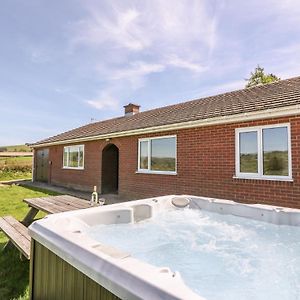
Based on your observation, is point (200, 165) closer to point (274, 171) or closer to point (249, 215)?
point (274, 171)

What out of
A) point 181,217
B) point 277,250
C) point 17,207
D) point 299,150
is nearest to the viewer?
point 277,250

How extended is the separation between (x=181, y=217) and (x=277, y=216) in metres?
1.82

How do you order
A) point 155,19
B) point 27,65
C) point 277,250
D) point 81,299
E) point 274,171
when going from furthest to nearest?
point 27,65, point 155,19, point 274,171, point 277,250, point 81,299

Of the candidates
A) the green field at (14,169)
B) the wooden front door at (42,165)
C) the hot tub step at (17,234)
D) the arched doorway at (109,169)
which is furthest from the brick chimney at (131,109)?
the green field at (14,169)

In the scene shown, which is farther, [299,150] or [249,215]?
[299,150]

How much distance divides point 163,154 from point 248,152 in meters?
3.23

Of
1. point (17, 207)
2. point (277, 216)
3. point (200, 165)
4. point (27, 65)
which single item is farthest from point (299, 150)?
point (27, 65)

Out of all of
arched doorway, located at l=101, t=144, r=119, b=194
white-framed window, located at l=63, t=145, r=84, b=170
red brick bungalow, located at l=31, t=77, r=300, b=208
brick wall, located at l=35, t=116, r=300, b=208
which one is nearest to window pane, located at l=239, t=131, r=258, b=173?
red brick bungalow, located at l=31, t=77, r=300, b=208

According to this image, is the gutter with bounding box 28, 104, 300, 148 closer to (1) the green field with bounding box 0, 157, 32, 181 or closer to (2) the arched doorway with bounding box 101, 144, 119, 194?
(2) the arched doorway with bounding box 101, 144, 119, 194

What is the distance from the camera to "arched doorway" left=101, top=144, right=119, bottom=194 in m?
12.0

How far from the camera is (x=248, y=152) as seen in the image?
6703 millimetres

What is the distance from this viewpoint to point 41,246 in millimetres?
2736

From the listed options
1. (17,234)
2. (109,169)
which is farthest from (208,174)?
(109,169)

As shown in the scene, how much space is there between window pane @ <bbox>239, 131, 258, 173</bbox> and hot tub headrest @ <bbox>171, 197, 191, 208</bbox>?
7.38 ft
